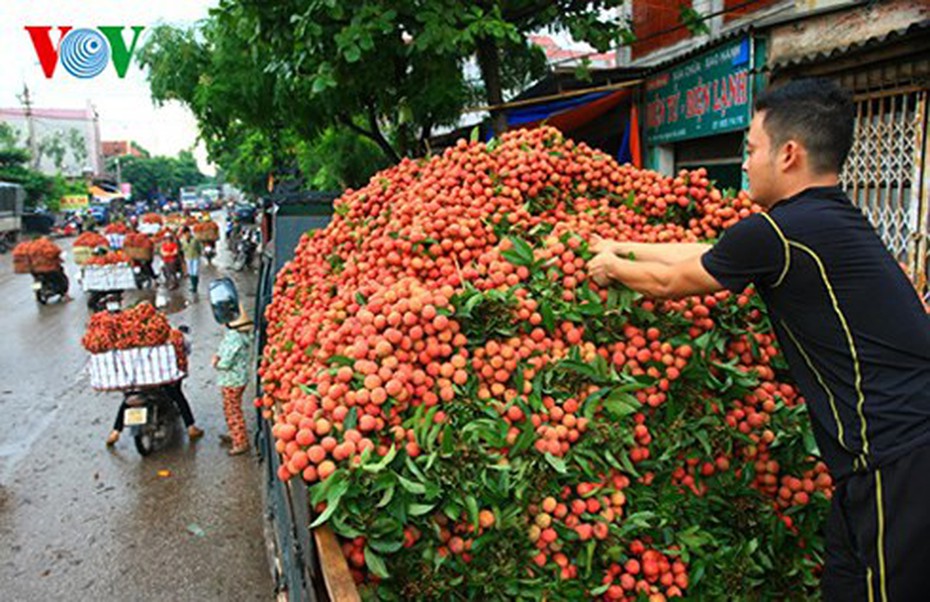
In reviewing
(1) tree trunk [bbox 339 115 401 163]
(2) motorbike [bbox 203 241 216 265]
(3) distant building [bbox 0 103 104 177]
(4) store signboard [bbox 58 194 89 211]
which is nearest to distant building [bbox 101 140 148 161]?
(3) distant building [bbox 0 103 104 177]

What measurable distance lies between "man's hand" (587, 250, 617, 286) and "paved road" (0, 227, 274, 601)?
308 centimetres

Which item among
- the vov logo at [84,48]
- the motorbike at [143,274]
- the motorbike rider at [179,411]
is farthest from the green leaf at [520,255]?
the motorbike at [143,274]

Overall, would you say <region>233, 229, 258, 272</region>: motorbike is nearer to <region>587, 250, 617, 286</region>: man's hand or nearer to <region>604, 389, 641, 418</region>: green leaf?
<region>587, 250, 617, 286</region>: man's hand

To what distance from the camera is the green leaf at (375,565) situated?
1840 millimetres

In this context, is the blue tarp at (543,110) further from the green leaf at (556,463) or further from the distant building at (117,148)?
the distant building at (117,148)

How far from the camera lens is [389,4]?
650cm

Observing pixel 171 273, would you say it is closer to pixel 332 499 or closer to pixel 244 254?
pixel 244 254

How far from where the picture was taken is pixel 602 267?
2.32 meters

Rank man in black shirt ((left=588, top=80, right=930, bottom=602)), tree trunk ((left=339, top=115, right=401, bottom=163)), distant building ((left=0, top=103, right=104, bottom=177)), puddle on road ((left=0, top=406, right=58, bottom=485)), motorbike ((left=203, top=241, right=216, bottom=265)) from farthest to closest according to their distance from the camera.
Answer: distant building ((left=0, top=103, right=104, bottom=177)) → motorbike ((left=203, top=241, right=216, bottom=265)) → tree trunk ((left=339, top=115, right=401, bottom=163)) → puddle on road ((left=0, top=406, right=58, bottom=485)) → man in black shirt ((left=588, top=80, right=930, bottom=602))

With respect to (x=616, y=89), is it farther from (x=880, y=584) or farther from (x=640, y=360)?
(x=880, y=584)

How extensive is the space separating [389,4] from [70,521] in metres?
5.15

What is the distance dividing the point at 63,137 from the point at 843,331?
295 ft

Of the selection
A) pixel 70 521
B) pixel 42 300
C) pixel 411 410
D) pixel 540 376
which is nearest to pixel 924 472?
pixel 540 376

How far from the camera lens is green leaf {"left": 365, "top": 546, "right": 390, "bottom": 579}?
6.04ft
